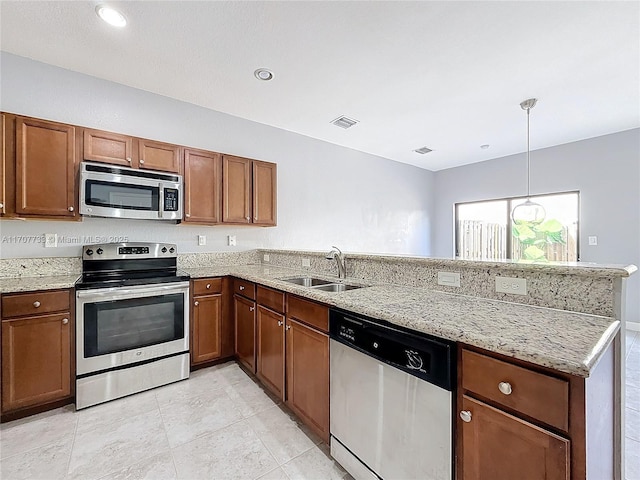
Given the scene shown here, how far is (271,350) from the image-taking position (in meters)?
2.21

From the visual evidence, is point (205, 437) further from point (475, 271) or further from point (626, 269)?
point (626, 269)

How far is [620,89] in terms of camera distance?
2.98 m

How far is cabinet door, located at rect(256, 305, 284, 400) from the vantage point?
6.86ft

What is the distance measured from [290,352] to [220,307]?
115 cm

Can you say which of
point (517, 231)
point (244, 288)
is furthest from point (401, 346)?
point (517, 231)

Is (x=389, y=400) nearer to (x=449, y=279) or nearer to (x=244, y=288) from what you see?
(x=449, y=279)

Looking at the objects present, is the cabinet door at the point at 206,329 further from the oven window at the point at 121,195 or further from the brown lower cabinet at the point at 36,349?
the oven window at the point at 121,195

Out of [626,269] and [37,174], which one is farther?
[37,174]

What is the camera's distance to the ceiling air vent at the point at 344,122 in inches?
147

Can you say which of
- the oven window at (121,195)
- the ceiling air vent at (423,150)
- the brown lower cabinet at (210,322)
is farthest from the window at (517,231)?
the oven window at (121,195)

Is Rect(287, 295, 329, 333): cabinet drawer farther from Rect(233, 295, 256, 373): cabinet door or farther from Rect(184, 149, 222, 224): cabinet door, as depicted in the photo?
Rect(184, 149, 222, 224): cabinet door

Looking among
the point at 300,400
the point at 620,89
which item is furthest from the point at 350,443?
the point at 620,89

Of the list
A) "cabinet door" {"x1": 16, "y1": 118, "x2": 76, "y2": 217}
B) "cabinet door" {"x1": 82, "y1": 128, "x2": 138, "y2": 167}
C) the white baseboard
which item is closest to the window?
the white baseboard

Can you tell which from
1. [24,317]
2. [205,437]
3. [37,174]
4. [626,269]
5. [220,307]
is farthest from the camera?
[220,307]
